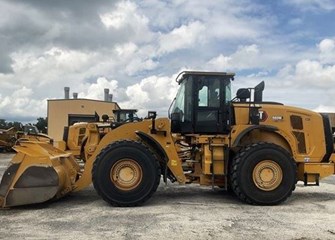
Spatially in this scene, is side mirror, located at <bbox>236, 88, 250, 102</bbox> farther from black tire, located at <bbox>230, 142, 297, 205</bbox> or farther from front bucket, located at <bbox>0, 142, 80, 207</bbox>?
front bucket, located at <bbox>0, 142, 80, 207</bbox>

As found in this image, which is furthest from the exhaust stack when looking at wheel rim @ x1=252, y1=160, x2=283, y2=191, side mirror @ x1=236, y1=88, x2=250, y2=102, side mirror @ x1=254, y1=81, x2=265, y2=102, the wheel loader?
wheel rim @ x1=252, y1=160, x2=283, y2=191

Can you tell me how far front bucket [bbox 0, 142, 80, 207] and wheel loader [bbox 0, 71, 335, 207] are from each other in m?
0.02

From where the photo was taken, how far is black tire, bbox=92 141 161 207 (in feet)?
28.3

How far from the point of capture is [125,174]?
8.77m

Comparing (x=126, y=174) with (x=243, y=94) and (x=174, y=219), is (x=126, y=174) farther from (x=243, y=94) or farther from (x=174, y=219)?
(x=243, y=94)

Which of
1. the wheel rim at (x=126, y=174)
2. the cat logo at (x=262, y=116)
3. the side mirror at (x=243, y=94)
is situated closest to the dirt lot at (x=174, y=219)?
the wheel rim at (x=126, y=174)

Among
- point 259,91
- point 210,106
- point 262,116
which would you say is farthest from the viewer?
point 259,91

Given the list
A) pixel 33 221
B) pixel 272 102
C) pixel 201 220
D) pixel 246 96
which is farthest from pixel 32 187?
pixel 272 102

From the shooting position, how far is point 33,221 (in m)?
7.26

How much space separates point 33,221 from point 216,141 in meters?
3.99

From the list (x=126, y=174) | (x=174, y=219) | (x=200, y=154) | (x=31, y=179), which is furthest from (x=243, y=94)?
(x=31, y=179)

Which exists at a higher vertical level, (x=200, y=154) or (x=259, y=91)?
(x=259, y=91)

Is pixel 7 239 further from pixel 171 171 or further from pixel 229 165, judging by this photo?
A: pixel 229 165

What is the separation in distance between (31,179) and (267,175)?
14.8 ft
